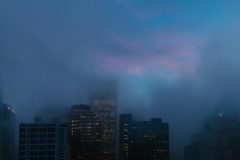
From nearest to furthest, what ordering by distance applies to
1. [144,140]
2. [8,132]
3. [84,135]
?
[8,132], [144,140], [84,135]

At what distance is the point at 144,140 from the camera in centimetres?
2430

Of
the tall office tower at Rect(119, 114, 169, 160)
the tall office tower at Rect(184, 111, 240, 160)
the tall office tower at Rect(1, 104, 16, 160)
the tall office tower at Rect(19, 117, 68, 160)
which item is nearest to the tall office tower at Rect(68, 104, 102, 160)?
the tall office tower at Rect(119, 114, 169, 160)

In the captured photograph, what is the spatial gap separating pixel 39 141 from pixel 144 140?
37.2 ft

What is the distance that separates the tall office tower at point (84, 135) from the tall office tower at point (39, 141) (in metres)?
8.97

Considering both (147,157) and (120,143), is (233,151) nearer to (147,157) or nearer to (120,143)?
(147,157)

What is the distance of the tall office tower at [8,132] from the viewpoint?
18297 millimetres

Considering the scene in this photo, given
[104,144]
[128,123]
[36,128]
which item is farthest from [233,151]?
[104,144]

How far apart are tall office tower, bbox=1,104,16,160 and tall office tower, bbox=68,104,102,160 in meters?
5.19

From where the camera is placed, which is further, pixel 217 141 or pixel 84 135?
pixel 84 135

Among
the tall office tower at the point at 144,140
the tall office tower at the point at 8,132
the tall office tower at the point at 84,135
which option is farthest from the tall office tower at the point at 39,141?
the tall office tower at the point at 144,140

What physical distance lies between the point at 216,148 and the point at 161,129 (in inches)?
360

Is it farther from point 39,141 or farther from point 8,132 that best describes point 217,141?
point 8,132

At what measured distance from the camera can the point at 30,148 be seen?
14594 millimetres

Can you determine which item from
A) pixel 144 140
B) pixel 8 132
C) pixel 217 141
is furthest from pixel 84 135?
pixel 217 141
